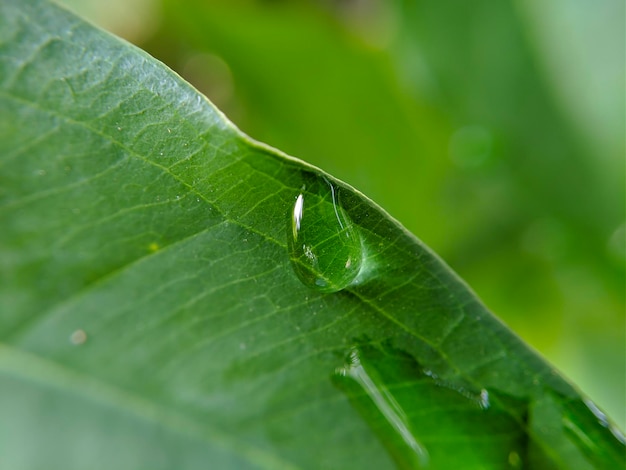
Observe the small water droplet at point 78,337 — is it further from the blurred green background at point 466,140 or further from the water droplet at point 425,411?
the blurred green background at point 466,140

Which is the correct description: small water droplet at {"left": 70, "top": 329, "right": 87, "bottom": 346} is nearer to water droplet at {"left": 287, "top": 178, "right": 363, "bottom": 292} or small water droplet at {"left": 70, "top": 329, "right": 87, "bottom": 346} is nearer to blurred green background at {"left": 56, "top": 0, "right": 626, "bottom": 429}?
water droplet at {"left": 287, "top": 178, "right": 363, "bottom": 292}

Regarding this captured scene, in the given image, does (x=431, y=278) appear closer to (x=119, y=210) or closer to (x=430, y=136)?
(x=119, y=210)

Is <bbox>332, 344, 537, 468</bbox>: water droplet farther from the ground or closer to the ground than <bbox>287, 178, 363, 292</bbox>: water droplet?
closer to the ground

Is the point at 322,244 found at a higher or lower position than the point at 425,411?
higher

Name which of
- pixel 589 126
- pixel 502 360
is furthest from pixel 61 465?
pixel 589 126

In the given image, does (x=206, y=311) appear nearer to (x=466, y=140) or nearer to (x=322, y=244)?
(x=322, y=244)

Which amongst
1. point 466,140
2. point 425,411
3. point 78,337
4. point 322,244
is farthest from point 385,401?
point 466,140

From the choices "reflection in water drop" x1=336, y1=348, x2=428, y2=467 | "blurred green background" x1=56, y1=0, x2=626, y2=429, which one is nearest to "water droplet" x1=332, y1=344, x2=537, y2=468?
"reflection in water drop" x1=336, y1=348, x2=428, y2=467
